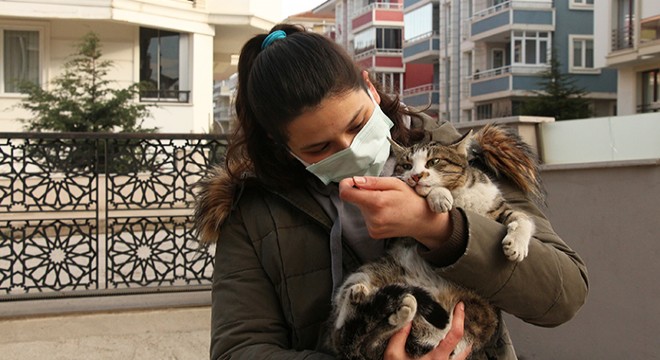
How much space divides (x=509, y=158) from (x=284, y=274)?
2.21 ft

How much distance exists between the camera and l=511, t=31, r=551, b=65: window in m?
30.8

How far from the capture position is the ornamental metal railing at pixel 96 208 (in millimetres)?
5895

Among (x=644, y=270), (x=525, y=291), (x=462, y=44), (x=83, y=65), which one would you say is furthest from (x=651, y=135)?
(x=462, y=44)

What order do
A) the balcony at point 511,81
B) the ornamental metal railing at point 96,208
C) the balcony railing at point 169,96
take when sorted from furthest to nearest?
the balcony at point 511,81 → the balcony railing at point 169,96 → the ornamental metal railing at point 96,208

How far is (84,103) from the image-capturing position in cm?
1325

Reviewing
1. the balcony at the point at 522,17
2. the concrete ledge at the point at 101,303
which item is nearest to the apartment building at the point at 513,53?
the balcony at the point at 522,17

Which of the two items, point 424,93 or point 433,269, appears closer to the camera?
point 433,269

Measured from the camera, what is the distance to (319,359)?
5.33 feet

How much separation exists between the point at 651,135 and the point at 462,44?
3165 cm

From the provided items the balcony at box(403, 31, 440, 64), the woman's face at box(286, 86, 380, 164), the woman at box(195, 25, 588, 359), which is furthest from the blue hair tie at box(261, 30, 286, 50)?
the balcony at box(403, 31, 440, 64)

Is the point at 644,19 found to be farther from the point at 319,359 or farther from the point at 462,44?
the point at 319,359

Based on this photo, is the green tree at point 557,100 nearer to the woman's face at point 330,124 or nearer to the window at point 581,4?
the window at point 581,4

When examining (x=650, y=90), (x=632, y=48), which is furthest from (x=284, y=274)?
(x=650, y=90)

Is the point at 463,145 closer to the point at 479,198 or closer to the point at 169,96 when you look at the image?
the point at 479,198
